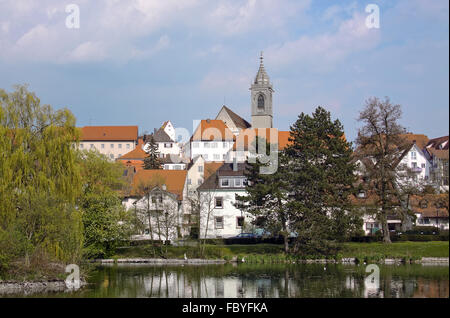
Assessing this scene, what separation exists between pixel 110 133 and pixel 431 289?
110308mm

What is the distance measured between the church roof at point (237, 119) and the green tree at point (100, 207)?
69835mm

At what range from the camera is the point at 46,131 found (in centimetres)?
3350

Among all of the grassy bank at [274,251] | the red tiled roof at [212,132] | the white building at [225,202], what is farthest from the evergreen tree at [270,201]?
the red tiled roof at [212,132]

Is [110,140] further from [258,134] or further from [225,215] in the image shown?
[225,215]

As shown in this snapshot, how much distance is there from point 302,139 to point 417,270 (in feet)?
50.7

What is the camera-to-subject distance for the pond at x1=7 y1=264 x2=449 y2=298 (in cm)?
2880

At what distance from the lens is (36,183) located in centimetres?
3256

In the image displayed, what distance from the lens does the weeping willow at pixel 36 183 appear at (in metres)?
31.7

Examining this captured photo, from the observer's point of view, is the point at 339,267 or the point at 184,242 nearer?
the point at 339,267

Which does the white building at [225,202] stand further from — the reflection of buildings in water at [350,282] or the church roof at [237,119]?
the church roof at [237,119]

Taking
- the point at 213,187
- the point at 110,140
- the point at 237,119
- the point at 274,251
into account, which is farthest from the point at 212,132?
the point at 274,251
